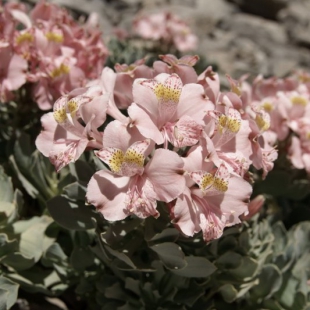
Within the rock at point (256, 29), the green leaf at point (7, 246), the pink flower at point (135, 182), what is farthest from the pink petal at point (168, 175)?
the rock at point (256, 29)

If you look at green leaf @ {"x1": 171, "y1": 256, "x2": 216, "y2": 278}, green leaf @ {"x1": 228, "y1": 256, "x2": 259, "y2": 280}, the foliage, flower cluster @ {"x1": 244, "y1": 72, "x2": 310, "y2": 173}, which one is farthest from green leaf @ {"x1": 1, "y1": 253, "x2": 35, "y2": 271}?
flower cluster @ {"x1": 244, "y1": 72, "x2": 310, "y2": 173}

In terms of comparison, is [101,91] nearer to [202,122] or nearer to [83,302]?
[202,122]

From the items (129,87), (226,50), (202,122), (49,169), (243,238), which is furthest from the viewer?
(226,50)

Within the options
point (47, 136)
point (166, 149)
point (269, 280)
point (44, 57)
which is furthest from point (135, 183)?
point (44, 57)

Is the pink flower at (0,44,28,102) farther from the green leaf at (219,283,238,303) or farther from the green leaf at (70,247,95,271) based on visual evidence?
the green leaf at (219,283,238,303)

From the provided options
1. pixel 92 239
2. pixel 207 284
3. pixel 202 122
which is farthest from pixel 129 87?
pixel 207 284

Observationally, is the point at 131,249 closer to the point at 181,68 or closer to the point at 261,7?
the point at 181,68
